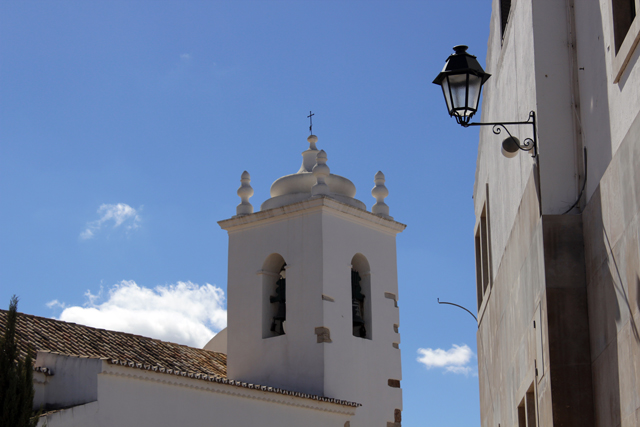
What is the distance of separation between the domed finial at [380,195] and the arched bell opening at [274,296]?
2.66 meters

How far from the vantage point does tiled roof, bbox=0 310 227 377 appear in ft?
50.1

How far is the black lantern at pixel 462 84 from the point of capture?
245 inches

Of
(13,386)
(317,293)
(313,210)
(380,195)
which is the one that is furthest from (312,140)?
(13,386)

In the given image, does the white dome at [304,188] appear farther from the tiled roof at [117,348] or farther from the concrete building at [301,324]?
the tiled roof at [117,348]

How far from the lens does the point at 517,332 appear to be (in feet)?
24.0

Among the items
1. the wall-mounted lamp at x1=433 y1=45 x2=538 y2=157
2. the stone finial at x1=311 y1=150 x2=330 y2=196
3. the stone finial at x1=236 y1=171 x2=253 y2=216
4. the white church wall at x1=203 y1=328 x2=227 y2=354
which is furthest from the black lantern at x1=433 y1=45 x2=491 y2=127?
the white church wall at x1=203 y1=328 x2=227 y2=354

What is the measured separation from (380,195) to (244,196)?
10.6ft

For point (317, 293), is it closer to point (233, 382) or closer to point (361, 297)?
point (361, 297)

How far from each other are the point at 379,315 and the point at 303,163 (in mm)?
4056

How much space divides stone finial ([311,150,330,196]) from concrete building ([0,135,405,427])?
0.09 ft

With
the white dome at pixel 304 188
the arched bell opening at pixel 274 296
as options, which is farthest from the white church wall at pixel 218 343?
the white dome at pixel 304 188

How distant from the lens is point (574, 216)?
19.0ft

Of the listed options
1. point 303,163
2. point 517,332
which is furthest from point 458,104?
point 303,163

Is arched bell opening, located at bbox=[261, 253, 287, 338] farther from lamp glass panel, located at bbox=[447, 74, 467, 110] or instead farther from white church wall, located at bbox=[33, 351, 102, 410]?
lamp glass panel, located at bbox=[447, 74, 467, 110]
